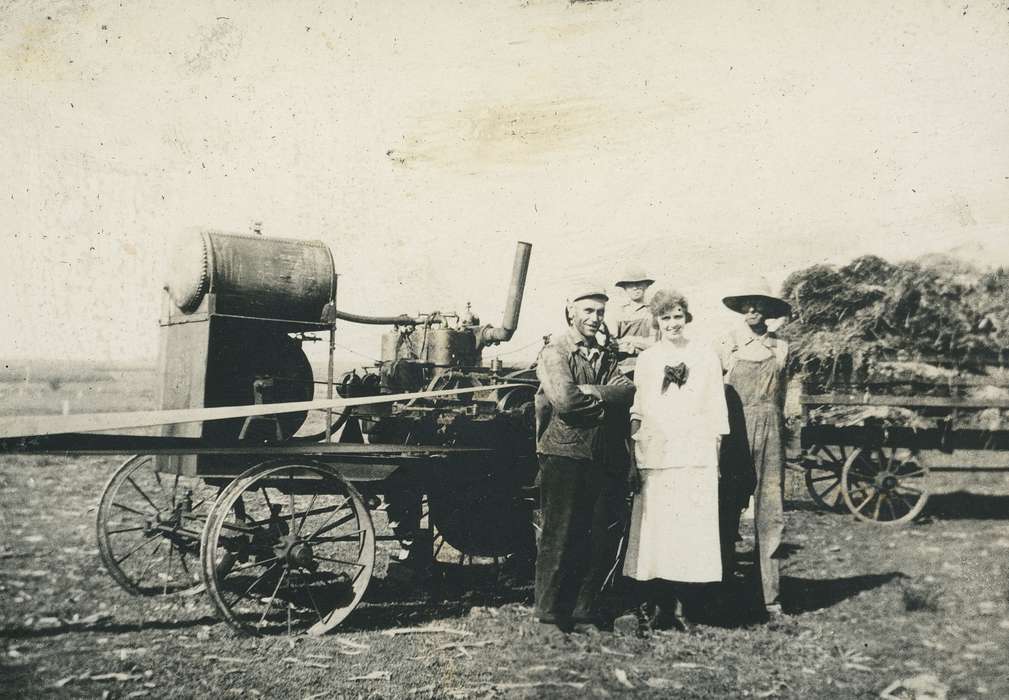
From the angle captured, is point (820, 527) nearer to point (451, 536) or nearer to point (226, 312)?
point (451, 536)

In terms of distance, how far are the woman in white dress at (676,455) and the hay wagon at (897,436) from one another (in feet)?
13.1

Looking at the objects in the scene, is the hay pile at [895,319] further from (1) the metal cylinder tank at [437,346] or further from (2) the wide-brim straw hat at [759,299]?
(1) the metal cylinder tank at [437,346]

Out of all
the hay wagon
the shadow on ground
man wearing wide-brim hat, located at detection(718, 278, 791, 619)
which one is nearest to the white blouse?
man wearing wide-brim hat, located at detection(718, 278, 791, 619)

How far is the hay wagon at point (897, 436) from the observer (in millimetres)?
8664

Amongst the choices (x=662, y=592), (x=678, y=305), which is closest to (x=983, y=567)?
(x=662, y=592)

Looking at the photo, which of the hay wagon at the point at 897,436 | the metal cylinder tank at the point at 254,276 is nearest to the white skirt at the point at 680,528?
the metal cylinder tank at the point at 254,276

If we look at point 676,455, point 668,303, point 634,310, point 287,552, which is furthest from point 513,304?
point 287,552

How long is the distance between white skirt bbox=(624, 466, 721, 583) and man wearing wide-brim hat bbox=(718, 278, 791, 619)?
0.46m

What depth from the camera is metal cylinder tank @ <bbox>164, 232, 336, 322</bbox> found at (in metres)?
5.59

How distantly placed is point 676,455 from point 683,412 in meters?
0.31

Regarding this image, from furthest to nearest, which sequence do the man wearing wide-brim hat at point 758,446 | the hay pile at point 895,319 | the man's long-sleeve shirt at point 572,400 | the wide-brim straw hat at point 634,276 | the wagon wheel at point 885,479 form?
the wagon wheel at point 885,479, the hay pile at point 895,319, the wide-brim straw hat at point 634,276, the man wearing wide-brim hat at point 758,446, the man's long-sleeve shirt at point 572,400

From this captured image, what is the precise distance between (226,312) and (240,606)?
234 cm

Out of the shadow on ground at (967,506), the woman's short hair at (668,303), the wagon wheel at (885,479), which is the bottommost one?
the shadow on ground at (967,506)

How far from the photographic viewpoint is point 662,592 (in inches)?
219
